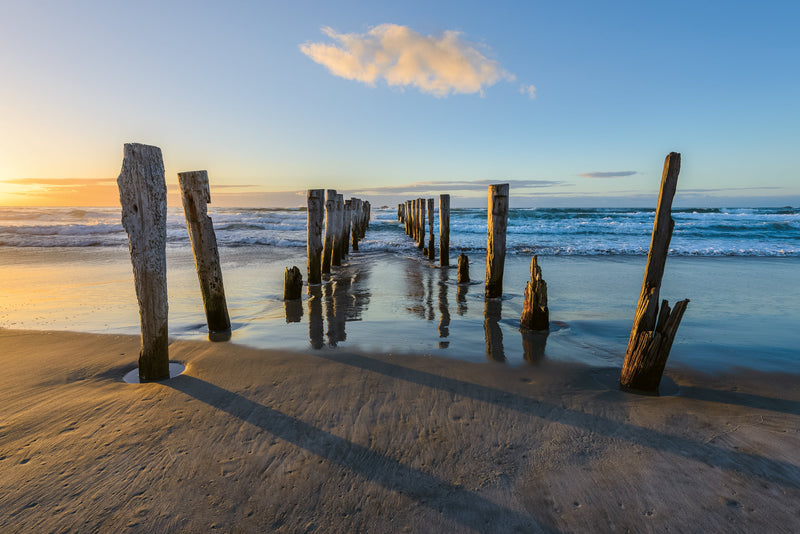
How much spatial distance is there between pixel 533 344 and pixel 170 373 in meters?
4.20

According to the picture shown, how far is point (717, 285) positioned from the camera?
32.9 feet

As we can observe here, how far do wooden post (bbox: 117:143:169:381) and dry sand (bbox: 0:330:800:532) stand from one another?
32cm

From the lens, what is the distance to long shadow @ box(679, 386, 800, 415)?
11.3 ft

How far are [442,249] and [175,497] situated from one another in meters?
11.3

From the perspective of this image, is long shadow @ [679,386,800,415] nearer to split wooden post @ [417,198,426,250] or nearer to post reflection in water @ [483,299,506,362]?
post reflection in water @ [483,299,506,362]

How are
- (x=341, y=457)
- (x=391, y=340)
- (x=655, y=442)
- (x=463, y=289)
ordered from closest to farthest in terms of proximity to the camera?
1. (x=341, y=457)
2. (x=655, y=442)
3. (x=391, y=340)
4. (x=463, y=289)

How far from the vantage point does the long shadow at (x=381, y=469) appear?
7.30ft

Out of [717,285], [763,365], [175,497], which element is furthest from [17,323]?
[717,285]

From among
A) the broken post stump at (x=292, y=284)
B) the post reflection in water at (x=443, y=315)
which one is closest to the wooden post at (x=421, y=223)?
the post reflection in water at (x=443, y=315)

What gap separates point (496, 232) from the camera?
8.00 meters

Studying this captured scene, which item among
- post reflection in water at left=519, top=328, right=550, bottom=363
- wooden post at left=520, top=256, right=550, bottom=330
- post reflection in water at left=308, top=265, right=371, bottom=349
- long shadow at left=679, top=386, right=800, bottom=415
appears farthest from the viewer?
wooden post at left=520, top=256, right=550, bottom=330

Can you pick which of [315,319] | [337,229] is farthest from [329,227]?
[315,319]

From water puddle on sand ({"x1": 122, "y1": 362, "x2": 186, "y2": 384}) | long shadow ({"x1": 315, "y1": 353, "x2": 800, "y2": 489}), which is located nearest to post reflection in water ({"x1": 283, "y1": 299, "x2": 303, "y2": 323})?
water puddle on sand ({"x1": 122, "y1": 362, "x2": 186, "y2": 384})

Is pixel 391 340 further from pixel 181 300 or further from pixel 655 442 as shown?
pixel 181 300
